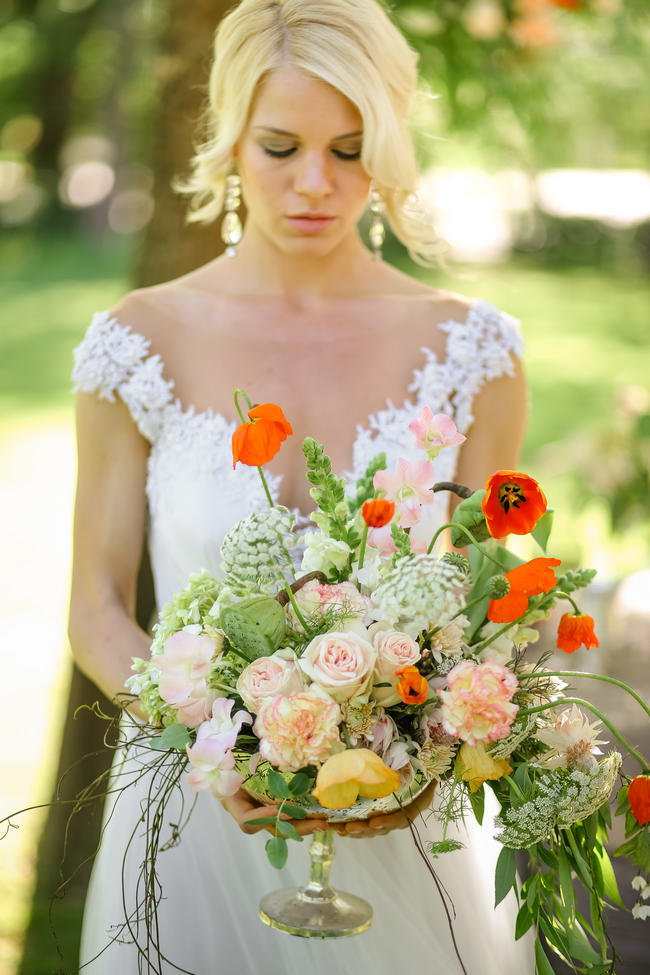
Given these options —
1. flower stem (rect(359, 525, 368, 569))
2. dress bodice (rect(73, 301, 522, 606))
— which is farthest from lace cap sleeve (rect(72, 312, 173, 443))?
flower stem (rect(359, 525, 368, 569))

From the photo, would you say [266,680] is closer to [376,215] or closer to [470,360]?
[470,360]

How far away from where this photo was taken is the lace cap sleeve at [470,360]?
102 inches

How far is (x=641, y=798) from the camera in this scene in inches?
64.5

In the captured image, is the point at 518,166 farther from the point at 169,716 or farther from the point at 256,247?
the point at 169,716

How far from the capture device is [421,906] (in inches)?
89.7

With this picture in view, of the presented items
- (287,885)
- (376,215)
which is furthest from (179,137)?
(287,885)

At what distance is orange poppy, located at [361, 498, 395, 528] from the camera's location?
1589 millimetres

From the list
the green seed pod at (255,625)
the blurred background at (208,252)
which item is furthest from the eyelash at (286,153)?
the green seed pod at (255,625)

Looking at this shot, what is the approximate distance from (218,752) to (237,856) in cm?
88

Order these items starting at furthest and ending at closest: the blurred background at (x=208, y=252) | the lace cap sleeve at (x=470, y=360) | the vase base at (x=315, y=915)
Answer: the blurred background at (x=208, y=252), the lace cap sleeve at (x=470, y=360), the vase base at (x=315, y=915)

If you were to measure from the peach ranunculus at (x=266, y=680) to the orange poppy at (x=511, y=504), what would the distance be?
0.34 meters

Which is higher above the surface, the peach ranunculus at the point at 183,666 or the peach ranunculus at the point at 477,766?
the peach ranunculus at the point at 183,666

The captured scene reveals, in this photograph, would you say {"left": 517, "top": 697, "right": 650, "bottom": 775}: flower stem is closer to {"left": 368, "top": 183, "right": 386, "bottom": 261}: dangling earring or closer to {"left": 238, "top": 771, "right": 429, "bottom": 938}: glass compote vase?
{"left": 238, "top": 771, "right": 429, "bottom": 938}: glass compote vase

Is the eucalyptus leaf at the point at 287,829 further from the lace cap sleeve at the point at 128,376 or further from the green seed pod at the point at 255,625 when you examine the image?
the lace cap sleeve at the point at 128,376
